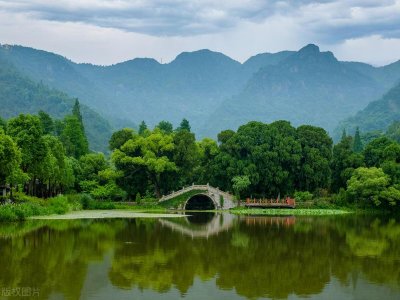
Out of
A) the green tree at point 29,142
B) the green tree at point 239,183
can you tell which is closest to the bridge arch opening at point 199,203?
the green tree at point 239,183

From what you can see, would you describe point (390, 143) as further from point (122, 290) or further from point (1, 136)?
point (122, 290)

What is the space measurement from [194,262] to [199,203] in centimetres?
4377

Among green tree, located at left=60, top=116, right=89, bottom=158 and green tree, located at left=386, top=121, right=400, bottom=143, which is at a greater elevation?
green tree, located at left=386, top=121, right=400, bottom=143

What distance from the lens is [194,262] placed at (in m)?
24.6

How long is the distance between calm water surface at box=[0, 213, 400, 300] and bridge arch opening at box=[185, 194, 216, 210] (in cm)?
2705

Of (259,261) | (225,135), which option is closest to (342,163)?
(225,135)

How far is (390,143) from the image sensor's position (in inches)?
2662

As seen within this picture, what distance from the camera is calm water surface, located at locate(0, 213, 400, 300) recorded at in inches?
748

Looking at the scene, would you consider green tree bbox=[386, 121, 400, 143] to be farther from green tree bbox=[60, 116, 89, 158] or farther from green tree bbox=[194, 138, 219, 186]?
green tree bbox=[60, 116, 89, 158]

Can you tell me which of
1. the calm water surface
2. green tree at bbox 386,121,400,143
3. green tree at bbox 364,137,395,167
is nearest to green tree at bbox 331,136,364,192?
green tree at bbox 364,137,395,167

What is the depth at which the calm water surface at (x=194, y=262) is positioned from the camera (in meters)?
19.0

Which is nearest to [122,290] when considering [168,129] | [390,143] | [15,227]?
[15,227]

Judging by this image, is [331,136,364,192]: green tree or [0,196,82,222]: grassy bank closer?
[0,196,82,222]: grassy bank

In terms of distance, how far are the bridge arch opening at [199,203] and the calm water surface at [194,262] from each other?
2705 cm
